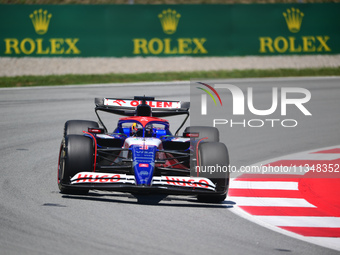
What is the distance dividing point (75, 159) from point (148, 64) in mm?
17099

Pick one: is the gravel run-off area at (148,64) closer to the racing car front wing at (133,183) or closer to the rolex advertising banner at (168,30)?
A: the rolex advertising banner at (168,30)

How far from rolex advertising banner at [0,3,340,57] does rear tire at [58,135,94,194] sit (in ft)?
52.8

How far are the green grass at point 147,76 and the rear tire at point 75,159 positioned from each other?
45.6 feet

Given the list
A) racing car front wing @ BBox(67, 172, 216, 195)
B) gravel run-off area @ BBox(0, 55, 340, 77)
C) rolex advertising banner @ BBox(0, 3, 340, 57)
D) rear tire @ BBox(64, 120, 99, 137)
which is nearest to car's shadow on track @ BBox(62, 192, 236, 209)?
racing car front wing @ BBox(67, 172, 216, 195)

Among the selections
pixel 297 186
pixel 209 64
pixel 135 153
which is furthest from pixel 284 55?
pixel 135 153

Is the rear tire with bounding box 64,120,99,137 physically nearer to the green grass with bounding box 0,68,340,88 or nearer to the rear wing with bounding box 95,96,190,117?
the rear wing with bounding box 95,96,190,117

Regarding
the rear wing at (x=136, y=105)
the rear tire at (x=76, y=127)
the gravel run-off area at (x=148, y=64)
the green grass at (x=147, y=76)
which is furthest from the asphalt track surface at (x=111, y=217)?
the gravel run-off area at (x=148, y=64)

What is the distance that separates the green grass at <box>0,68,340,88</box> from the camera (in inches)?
Result: 910

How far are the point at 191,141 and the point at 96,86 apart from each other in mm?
12867

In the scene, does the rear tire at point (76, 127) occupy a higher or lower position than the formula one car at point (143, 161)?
higher

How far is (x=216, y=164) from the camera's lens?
8797mm

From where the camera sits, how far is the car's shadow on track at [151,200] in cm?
873

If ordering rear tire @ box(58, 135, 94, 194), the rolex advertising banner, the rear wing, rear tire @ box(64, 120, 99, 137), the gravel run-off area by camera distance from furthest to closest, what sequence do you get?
the gravel run-off area < the rolex advertising banner < the rear wing < rear tire @ box(64, 120, 99, 137) < rear tire @ box(58, 135, 94, 194)

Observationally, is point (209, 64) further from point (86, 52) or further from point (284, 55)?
point (86, 52)
